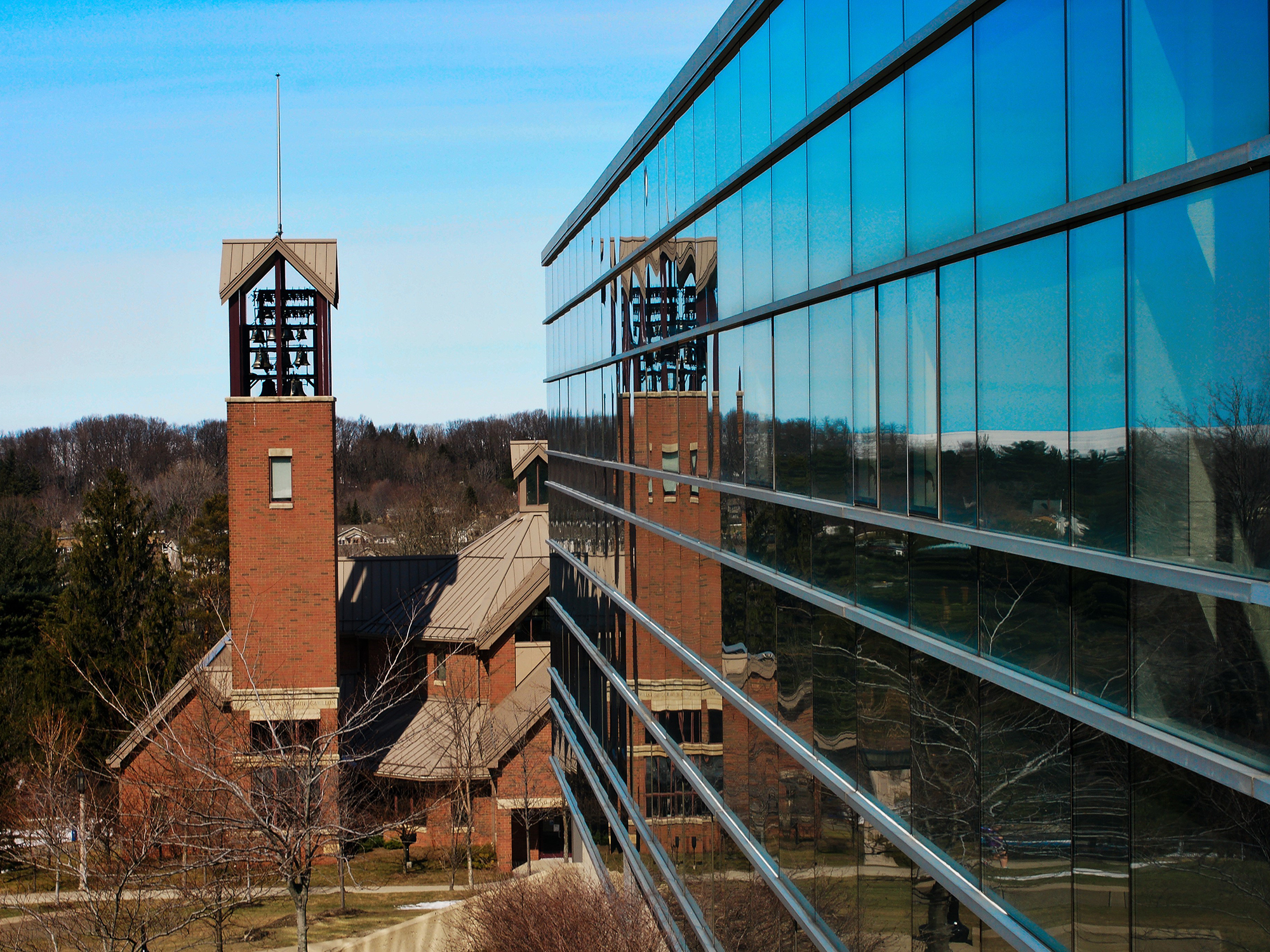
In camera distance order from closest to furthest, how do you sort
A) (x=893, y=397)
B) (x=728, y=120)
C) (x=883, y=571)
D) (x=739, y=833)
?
1. (x=893, y=397)
2. (x=883, y=571)
3. (x=739, y=833)
4. (x=728, y=120)

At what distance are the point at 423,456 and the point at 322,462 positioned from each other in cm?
10649

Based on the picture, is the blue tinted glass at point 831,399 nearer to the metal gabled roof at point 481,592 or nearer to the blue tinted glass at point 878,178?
the blue tinted glass at point 878,178

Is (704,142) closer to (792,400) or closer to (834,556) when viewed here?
(792,400)

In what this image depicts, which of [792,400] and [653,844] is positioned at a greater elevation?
[792,400]

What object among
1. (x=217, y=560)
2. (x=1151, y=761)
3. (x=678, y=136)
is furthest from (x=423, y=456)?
(x=1151, y=761)

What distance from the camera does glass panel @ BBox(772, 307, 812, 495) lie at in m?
9.30

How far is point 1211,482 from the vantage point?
14.3 ft

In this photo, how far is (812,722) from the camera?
29.9 feet

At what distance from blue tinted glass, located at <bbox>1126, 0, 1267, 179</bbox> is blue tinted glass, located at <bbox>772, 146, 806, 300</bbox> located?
4.47 m

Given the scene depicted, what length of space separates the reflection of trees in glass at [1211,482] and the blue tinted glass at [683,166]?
29.7 ft

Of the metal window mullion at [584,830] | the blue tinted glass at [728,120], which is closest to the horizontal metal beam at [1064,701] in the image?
the blue tinted glass at [728,120]

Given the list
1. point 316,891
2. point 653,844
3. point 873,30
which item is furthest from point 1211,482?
point 316,891

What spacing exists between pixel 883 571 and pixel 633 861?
1081 cm

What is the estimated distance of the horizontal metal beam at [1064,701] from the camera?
417cm
